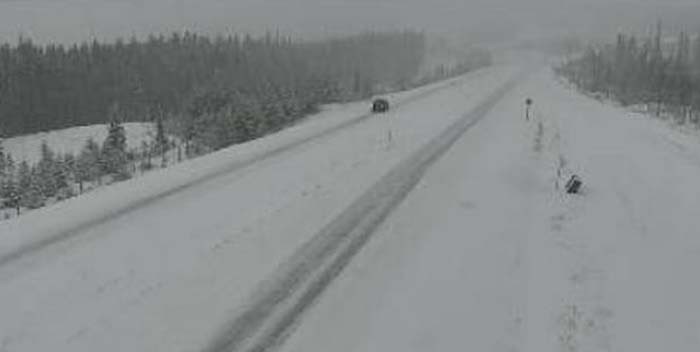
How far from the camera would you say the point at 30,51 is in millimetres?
134875

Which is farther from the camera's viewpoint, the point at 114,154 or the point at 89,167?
the point at 114,154

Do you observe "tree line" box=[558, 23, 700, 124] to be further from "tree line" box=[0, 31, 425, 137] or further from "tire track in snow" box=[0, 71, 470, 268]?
"tire track in snow" box=[0, 71, 470, 268]

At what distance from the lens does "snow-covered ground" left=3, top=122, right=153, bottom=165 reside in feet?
355

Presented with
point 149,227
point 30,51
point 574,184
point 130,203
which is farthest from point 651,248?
point 30,51

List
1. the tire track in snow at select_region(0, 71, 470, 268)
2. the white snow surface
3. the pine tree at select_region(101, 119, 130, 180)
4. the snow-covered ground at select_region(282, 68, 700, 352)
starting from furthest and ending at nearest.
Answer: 1. the pine tree at select_region(101, 119, 130, 180)
2. the tire track in snow at select_region(0, 71, 470, 268)
3. the snow-covered ground at select_region(282, 68, 700, 352)
4. the white snow surface

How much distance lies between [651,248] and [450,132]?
2177 cm

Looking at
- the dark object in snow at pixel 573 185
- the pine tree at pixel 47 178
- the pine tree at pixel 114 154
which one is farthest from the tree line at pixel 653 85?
the dark object in snow at pixel 573 185

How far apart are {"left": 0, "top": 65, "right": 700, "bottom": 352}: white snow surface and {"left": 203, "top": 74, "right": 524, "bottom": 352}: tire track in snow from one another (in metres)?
0.26

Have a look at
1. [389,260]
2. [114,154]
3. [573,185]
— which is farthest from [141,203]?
[114,154]

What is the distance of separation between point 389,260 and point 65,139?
106 m

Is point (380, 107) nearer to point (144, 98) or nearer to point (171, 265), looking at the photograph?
point (171, 265)

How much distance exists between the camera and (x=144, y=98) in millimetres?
142375

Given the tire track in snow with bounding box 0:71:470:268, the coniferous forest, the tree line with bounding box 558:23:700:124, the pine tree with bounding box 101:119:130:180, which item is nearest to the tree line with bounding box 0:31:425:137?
the coniferous forest

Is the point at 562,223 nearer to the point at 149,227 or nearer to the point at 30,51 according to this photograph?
the point at 149,227
